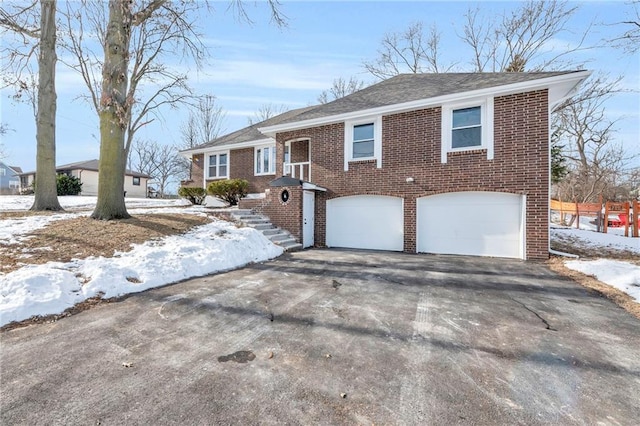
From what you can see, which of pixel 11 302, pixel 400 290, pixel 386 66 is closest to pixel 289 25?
pixel 400 290

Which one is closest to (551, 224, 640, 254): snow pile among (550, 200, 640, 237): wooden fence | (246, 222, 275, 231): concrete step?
(550, 200, 640, 237): wooden fence

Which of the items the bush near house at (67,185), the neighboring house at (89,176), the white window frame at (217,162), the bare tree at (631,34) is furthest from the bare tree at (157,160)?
the bare tree at (631,34)

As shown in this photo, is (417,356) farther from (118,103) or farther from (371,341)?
(118,103)

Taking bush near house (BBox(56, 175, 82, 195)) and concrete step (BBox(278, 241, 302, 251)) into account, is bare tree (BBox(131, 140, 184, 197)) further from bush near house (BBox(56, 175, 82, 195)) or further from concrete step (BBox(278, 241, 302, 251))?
concrete step (BBox(278, 241, 302, 251))

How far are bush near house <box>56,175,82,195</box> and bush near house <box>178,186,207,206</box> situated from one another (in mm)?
12897

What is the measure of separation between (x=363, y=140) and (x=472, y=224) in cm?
478

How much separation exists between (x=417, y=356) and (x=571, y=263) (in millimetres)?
7070

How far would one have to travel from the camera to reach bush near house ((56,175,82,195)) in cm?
2123

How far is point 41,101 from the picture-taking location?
984cm

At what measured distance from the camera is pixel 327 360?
2.76 m

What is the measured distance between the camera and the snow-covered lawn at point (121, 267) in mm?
3928

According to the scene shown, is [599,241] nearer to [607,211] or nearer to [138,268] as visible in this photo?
[607,211]

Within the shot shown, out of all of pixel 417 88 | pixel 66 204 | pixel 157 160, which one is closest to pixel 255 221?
pixel 417 88

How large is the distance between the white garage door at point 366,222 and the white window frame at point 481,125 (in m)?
2.35
